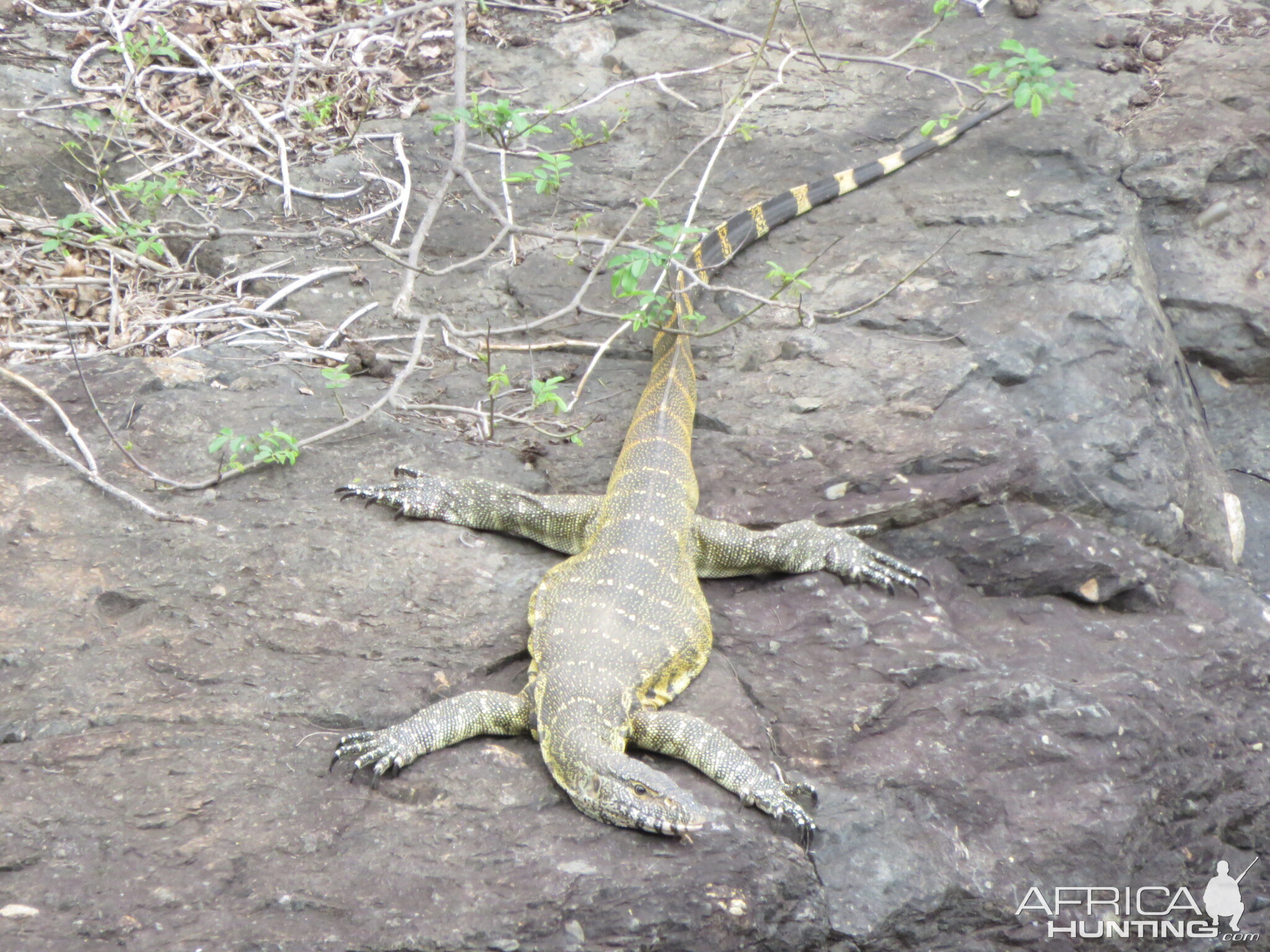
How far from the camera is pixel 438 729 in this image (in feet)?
15.0

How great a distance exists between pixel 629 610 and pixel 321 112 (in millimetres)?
6060

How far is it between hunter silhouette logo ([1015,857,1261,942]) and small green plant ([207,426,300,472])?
4.39 m

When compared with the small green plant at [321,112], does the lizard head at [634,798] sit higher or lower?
lower

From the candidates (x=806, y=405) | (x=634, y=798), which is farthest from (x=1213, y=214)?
(x=634, y=798)

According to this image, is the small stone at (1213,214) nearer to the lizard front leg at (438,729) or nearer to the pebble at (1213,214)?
the pebble at (1213,214)

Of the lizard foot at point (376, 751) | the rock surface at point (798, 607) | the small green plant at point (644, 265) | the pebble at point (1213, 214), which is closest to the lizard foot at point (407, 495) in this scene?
the rock surface at point (798, 607)

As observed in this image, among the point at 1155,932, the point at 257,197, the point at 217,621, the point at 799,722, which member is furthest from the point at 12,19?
the point at 1155,932

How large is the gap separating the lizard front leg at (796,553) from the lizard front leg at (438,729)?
1606mm

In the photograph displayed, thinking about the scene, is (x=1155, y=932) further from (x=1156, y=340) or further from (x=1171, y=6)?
(x=1171, y=6)

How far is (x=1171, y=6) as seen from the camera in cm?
980

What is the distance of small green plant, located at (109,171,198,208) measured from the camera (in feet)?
24.1

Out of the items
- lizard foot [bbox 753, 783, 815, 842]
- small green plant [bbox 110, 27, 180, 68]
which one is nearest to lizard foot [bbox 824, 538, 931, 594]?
lizard foot [bbox 753, 783, 815, 842]

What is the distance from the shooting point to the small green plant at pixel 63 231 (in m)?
6.85

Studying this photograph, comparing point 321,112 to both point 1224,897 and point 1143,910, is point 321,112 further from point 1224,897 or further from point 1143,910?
point 1224,897
